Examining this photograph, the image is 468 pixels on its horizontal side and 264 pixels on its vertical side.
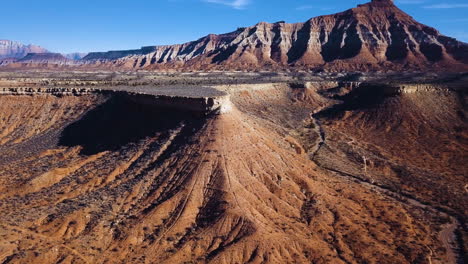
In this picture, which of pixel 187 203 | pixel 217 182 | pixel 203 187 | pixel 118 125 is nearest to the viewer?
pixel 187 203

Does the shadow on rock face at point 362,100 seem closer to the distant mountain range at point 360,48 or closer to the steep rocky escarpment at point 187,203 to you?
the steep rocky escarpment at point 187,203

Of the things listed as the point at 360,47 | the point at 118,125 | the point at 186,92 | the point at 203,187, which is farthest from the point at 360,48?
the point at 203,187

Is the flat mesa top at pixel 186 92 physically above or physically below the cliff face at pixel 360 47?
below

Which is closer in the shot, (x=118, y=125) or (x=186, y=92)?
(x=118, y=125)

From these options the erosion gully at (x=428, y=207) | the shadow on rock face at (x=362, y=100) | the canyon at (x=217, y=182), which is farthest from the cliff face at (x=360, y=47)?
the erosion gully at (x=428, y=207)

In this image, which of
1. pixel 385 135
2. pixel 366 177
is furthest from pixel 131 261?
pixel 385 135

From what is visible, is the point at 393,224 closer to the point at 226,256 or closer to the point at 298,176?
the point at 298,176

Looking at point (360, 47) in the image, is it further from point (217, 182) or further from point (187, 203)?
point (187, 203)

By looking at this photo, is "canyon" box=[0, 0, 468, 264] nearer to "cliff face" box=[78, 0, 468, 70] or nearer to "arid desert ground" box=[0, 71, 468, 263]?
"arid desert ground" box=[0, 71, 468, 263]
